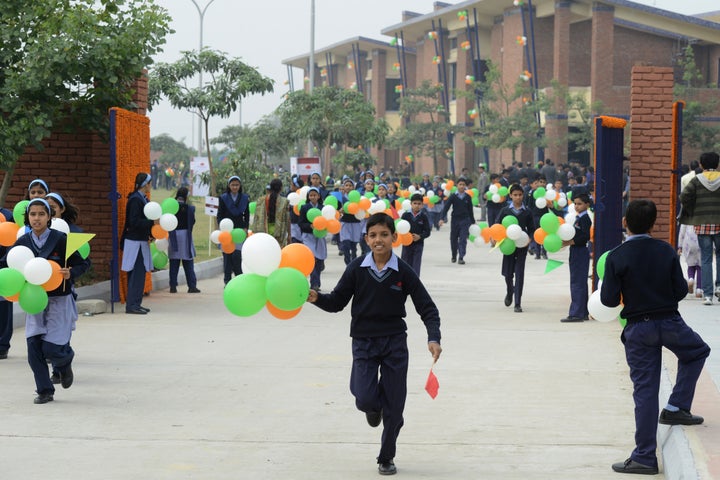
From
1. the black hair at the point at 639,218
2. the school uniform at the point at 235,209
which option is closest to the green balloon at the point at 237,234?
the school uniform at the point at 235,209

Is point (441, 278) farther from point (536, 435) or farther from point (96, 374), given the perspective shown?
point (536, 435)

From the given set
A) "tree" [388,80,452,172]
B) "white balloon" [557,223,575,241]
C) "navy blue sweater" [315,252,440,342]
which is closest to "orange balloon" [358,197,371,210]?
"white balloon" [557,223,575,241]

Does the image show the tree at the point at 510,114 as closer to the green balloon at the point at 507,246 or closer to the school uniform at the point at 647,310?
the green balloon at the point at 507,246

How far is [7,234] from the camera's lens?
10094 millimetres

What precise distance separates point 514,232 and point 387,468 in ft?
28.2

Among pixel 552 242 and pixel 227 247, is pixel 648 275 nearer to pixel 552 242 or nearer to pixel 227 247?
pixel 552 242

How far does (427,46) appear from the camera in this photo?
67.9 metres

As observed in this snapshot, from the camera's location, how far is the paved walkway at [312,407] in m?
6.96

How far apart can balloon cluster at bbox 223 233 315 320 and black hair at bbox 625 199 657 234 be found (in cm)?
191

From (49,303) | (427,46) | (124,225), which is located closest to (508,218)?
(124,225)

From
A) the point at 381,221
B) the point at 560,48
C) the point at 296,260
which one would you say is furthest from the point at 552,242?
the point at 560,48

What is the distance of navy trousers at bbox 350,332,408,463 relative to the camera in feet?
22.6

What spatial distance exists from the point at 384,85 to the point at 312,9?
35.4m

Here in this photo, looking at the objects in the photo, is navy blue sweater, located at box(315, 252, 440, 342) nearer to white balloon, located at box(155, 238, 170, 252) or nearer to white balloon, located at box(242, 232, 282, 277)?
white balloon, located at box(242, 232, 282, 277)
